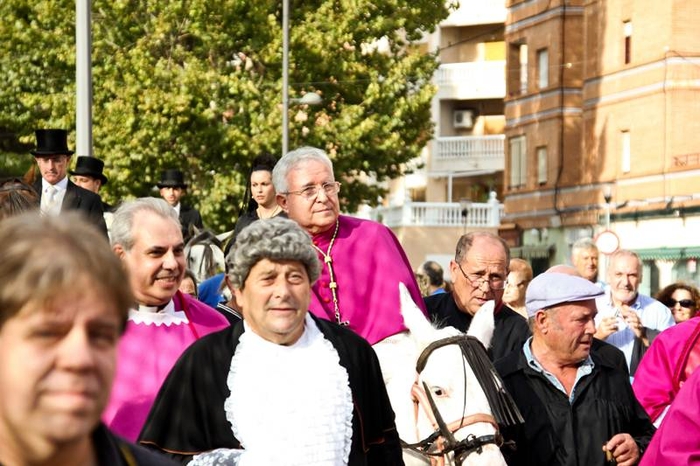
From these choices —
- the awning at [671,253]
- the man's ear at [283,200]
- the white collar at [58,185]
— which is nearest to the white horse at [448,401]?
the man's ear at [283,200]

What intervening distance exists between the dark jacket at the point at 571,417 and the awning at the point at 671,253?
109 feet

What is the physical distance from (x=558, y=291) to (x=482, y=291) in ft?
4.74

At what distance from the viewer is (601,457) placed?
7.27 metres

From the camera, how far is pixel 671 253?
41.9 m

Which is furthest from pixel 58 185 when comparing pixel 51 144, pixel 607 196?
pixel 607 196

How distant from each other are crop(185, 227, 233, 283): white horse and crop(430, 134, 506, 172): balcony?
4994 centimetres

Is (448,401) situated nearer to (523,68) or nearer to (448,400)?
(448,400)

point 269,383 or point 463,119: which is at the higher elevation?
point 463,119

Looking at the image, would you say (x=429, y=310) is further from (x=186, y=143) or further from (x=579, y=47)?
(x=579, y=47)

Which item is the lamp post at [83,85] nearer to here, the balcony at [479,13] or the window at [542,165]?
the window at [542,165]

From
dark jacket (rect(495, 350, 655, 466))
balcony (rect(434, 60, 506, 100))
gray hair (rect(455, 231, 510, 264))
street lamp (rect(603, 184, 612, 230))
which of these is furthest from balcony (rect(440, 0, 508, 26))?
dark jacket (rect(495, 350, 655, 466))

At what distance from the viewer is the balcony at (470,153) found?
64312 mm

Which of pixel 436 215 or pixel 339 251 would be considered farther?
pixel 436 215

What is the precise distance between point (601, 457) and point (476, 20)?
58960mm
